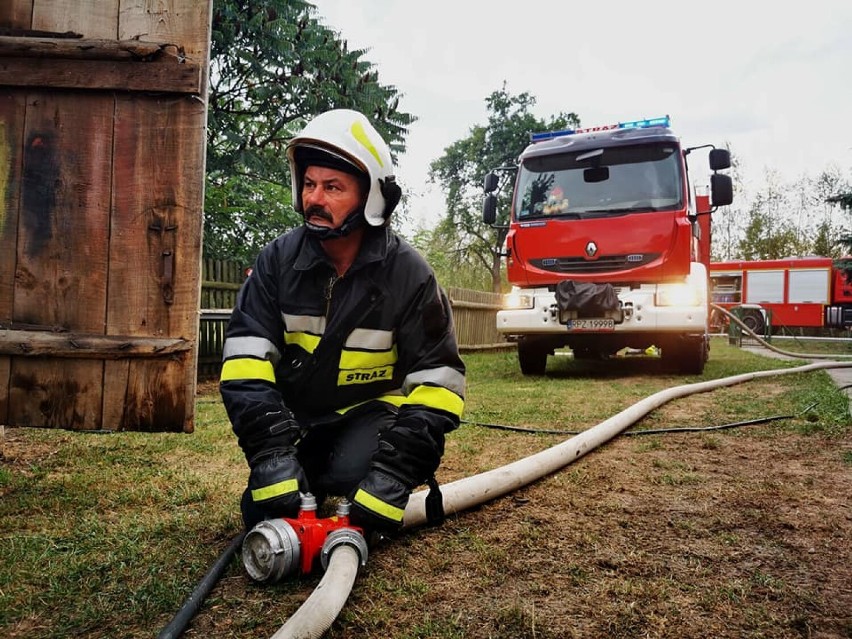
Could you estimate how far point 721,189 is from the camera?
7.23 meters

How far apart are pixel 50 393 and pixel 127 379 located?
0.96ft

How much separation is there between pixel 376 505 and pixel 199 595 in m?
0.53

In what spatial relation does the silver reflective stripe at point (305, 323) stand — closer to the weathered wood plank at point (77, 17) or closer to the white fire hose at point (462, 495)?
the white fire hose at point (462, 495)

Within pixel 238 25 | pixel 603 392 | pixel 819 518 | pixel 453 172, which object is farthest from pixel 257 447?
pixel 453 172

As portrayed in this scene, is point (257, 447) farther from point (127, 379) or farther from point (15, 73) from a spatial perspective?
point (15, 73)

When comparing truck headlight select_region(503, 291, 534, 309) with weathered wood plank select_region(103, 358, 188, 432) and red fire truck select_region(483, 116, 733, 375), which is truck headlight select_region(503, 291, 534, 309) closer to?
red fire truck select_region(483, 116, 733, 375)

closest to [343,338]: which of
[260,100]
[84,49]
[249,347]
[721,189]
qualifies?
[249,347]

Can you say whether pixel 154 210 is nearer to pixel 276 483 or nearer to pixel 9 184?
pixel 9 184

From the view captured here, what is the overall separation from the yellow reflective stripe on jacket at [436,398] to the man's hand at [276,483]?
434 mm

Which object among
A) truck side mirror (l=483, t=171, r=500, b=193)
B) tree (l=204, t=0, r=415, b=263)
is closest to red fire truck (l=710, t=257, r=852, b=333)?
truck side mirror (l=483, t=171, r=500, b=193)

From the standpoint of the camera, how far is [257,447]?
198 centimetres

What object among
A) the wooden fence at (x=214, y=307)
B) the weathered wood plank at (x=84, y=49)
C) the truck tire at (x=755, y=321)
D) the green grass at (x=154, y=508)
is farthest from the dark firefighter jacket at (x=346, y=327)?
the truck tire at (x=755, y=321)

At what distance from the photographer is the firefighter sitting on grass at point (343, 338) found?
79.0 inches

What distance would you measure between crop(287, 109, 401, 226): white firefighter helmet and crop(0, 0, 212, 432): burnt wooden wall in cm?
51
